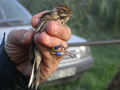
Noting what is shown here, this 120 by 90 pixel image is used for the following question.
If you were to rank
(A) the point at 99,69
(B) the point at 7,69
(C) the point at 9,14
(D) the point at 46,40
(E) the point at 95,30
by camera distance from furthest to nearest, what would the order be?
(A) the point at 99,69 → (E) the point at 95,30 → (C) the point at 9,14 → (B) the point at 7,69 → (D) the point at 46,40

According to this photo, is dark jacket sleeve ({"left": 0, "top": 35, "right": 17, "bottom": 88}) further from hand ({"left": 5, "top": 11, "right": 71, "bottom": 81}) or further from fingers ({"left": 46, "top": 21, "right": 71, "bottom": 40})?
fingers ({"left": 46, "top": 21, "right": 71, "bottom": 40})

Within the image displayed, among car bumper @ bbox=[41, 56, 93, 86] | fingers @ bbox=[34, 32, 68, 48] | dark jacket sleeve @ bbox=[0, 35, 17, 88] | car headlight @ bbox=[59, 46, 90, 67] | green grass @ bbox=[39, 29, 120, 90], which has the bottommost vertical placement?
green grass @ bbox=[39, 29, 120, 90]

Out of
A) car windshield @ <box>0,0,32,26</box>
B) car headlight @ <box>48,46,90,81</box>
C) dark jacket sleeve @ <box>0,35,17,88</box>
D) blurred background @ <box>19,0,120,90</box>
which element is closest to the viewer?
dark jacket sleeve @ <box>0,35,17,88</box>

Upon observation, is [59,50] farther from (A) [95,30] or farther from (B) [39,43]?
(A) [95,30]

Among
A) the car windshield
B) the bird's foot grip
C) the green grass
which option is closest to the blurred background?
→ the green grass

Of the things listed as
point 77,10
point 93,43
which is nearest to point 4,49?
point 77,10

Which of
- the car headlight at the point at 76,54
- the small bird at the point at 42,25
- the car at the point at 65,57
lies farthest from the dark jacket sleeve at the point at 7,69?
the car headlight at the point at 76,54

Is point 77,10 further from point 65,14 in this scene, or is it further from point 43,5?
point 65,14

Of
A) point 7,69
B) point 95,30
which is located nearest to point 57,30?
point 7,69
